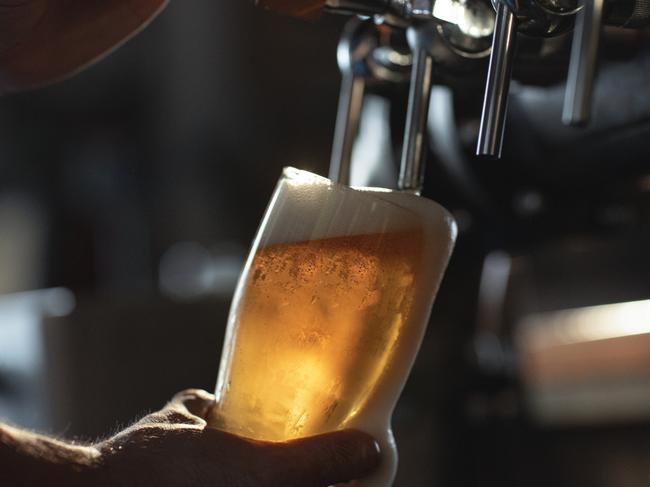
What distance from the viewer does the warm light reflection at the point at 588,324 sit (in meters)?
1.61

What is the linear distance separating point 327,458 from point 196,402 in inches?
4.4

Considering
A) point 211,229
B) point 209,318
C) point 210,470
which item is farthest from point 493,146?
point 211,229

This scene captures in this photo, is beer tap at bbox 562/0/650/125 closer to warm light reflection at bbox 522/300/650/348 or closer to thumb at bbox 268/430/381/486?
thumb at bbox 268/430/381/486

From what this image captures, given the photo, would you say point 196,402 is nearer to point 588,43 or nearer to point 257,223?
point 588,43

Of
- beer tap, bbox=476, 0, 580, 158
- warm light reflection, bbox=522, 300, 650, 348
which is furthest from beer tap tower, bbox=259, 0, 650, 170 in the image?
warm light reflection, bbox=522, 300, 650, 348

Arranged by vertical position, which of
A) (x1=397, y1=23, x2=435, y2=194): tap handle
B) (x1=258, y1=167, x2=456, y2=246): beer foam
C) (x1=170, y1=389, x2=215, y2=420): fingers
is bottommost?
(x1=170, y1=389, x2=215, y2=420): fingers

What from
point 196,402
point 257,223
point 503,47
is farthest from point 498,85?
point 257,223

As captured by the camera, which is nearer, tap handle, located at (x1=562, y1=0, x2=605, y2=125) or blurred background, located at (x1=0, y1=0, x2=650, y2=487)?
tap handle, located at (x1=562, y1=0, x2=605, y2=125)

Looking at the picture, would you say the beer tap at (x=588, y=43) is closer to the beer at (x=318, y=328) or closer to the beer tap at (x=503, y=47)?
the beer tap at (x=503, y=47)

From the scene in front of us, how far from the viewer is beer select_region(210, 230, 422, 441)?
49 cm

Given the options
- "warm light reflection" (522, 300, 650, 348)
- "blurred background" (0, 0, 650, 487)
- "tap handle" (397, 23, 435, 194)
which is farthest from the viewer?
"warm light reflection" (522, 300, 650, 348)

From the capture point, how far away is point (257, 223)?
1.44 metres

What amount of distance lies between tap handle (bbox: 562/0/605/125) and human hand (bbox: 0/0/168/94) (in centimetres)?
25

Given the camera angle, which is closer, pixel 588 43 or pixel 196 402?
pixel 588 43
